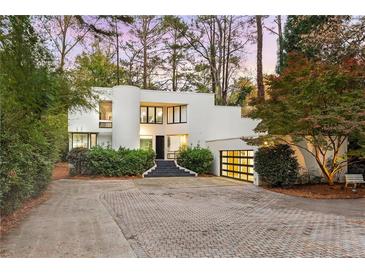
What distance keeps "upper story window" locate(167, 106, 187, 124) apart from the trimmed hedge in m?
4.47

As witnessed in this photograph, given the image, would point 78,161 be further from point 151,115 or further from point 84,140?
point 151,115

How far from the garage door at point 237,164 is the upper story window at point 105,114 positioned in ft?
24.5

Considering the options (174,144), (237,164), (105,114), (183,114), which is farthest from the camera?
(174,144)

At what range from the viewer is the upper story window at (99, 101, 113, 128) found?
20375mm

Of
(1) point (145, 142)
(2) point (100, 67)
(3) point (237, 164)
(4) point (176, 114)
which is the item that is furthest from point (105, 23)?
(2) point (100, 67)

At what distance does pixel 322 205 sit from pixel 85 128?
14635mm

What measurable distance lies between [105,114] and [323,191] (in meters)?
13.7

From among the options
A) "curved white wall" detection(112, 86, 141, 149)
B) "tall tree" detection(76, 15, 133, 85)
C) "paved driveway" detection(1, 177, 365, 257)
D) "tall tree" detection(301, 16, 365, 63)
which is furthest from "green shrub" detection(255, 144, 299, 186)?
"curved white wall" detection(112, 86, 141, 149)

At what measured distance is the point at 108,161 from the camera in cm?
1731

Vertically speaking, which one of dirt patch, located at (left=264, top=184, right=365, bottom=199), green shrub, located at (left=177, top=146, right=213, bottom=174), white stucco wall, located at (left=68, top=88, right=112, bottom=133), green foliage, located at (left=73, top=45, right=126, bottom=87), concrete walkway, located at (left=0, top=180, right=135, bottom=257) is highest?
green foliage, located at (left=73, top=45, right=126, bottom=87)

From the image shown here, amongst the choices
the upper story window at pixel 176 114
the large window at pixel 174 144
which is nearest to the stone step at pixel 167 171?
the large window at pixel 174 144

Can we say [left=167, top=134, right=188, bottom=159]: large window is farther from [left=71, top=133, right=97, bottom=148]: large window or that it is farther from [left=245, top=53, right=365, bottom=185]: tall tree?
[left=245, top=53, right=365, bottom=185]: tall tree

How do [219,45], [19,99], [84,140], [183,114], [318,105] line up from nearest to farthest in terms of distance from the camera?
1. [19,99]
2. [318,105]
3. [84,140]
4. [183,114]
5. [219,45]
